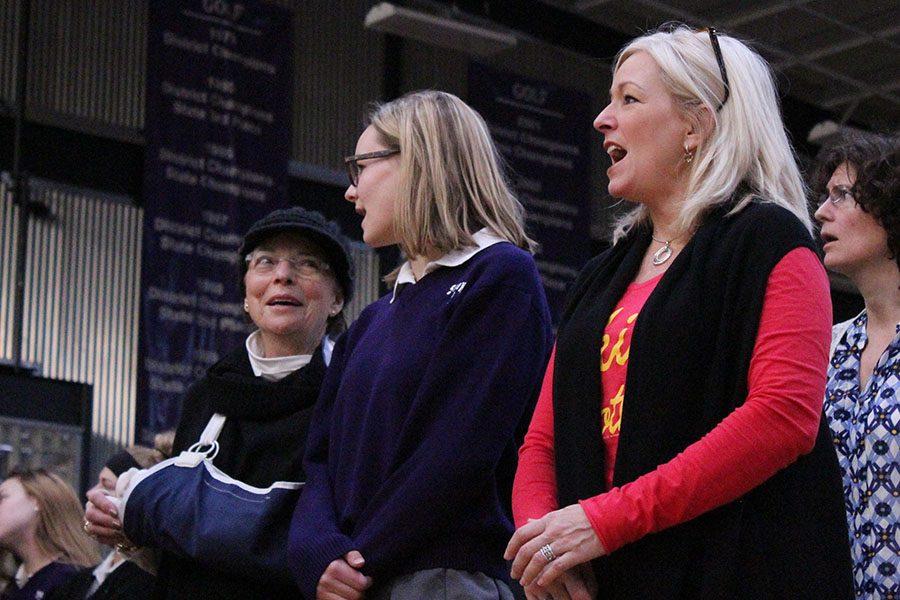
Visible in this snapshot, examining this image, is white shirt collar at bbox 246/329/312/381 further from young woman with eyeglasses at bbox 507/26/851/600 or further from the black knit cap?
young woman with eyeglasses at bbox 507/26/851/600

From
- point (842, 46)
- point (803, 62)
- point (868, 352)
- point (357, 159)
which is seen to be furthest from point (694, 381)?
point (803, 62)

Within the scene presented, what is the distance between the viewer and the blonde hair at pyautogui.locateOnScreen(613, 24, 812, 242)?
7.38 ft

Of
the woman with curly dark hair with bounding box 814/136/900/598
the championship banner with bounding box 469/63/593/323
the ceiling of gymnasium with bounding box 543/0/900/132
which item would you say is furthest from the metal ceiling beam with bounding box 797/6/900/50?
the woman with curly dark hair with bounding box 814/136/900/598

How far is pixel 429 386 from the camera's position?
2.62 metres

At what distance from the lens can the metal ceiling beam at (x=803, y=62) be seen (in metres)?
10.1

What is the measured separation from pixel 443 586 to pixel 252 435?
90 cm

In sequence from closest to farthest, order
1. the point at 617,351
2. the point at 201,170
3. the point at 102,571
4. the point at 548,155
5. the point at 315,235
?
the point at 617,351 < the point at 315,235 < the point at 102,571 < the point at 201,170 < the point at 548,155

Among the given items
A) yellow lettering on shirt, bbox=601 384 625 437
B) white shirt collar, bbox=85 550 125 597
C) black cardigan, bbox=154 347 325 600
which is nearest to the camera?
yellow lettering on shirt, bbox=601 384 625 437

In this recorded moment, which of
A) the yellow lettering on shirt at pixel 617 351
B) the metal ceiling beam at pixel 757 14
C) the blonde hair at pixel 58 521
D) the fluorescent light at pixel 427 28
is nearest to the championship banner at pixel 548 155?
the fluorescent light at pixel 427 28

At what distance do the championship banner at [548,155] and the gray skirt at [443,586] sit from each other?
6.52 m

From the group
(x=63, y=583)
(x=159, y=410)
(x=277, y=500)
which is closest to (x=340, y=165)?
(x=159, y=410)

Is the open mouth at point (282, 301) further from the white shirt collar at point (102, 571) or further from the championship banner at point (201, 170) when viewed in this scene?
the championship banner at point (201, 170)

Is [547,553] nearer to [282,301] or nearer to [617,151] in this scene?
[617,151]

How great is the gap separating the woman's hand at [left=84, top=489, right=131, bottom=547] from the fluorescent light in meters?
5.49
